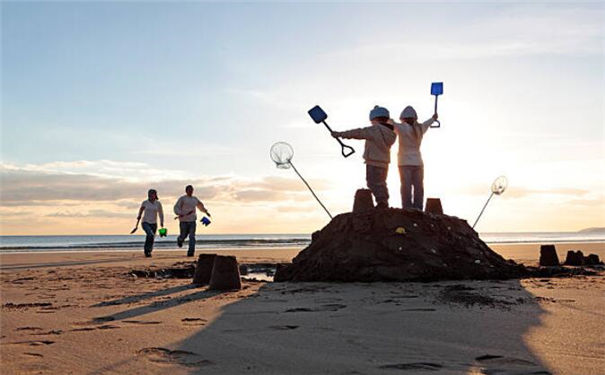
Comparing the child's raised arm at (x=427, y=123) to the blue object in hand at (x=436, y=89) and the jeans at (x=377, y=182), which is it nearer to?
the blue object in hand at (x=436, y=89)

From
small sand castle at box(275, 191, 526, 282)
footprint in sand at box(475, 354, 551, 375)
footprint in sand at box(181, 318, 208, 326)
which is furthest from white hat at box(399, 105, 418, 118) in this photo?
footprint in sand at box(475, 354, 551, 375)

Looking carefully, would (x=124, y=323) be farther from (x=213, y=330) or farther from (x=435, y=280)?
(x=435, y=280)

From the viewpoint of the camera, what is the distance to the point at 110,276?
365 inches

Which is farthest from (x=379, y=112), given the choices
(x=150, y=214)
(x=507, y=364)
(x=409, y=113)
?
(x=150, y=214)

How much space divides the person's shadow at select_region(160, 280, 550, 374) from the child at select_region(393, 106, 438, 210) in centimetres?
295

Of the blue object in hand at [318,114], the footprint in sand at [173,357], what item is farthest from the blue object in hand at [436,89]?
the footprint in sand at [173,357]

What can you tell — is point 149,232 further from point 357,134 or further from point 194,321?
point 194,321

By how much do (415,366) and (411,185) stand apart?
233 inches

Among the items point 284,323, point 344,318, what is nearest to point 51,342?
point 284,323

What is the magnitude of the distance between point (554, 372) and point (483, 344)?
67 cm

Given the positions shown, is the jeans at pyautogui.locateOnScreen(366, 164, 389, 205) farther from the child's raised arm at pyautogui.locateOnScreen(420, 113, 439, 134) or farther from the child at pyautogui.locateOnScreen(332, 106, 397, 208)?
the child's raised arm at pyautogui.locateOnScreen(420, 113, 439, 134)

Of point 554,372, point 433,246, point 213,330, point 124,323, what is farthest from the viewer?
point 433,246

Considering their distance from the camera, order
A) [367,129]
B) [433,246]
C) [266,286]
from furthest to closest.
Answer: [367,129]
[433,246]
[266,286]

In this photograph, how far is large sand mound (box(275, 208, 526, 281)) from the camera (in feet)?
23.9
